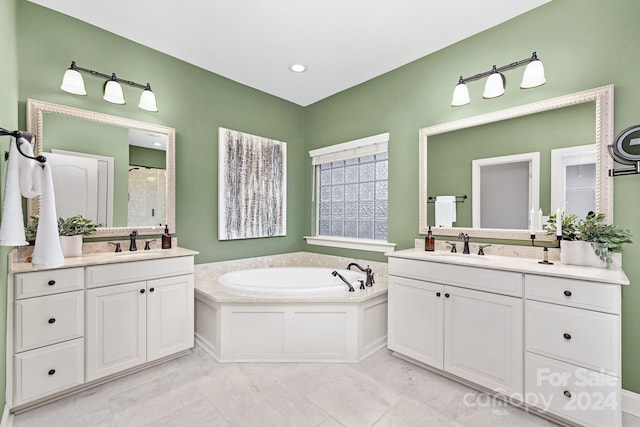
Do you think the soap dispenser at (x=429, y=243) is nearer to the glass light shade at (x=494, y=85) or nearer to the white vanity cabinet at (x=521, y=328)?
the white vanity cabinet at (x=521, y=328)

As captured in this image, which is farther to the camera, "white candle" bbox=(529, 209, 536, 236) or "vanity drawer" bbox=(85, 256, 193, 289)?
"white candle" bbox=(529, 209, 536, 236)

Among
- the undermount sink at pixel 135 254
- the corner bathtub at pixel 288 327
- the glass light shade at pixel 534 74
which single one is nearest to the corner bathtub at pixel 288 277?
the corner bathtub at pixel 288 327

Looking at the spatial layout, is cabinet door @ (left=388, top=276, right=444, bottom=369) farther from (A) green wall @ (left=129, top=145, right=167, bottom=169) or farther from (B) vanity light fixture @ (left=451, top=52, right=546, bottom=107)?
(A) green wall @ (left=129, top=145, right=167, bottom=169)

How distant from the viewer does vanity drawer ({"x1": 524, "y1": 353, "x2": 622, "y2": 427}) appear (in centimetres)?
150

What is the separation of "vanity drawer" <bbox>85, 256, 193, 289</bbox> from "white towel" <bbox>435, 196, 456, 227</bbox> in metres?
2.26

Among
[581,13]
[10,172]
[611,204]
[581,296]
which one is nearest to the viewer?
[10,172]

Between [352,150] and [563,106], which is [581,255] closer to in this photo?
[563,106]

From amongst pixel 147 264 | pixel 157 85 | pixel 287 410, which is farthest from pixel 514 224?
pixel 157 85

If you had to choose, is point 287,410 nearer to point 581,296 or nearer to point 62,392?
point 62,392

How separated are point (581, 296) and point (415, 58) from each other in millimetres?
2379

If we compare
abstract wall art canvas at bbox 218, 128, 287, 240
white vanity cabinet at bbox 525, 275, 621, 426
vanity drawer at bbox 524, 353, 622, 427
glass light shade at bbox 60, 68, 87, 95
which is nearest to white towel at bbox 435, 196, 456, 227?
white vanity cabinet at bbox 525, 275, 621, 426

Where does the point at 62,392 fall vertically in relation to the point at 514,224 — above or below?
below

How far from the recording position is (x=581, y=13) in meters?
1.96

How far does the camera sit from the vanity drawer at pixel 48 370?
1697mm
